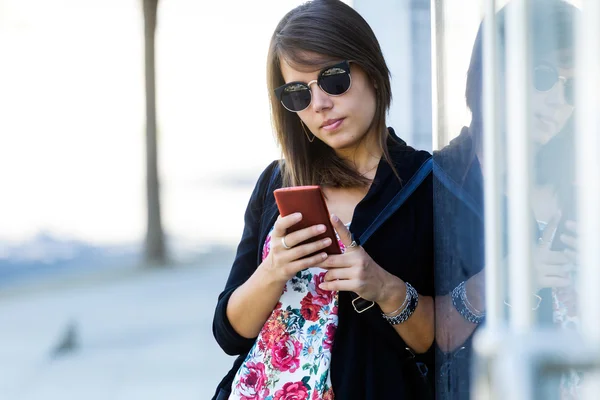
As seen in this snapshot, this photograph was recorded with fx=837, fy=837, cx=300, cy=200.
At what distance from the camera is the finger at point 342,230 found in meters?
1.59

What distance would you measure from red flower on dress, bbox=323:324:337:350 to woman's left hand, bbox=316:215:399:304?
0.11 m

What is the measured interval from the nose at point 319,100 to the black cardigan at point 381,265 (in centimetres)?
17

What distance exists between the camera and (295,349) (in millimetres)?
1688

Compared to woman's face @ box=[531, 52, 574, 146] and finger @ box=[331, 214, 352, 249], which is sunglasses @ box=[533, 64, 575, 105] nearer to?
woman's face @ box=[531, 52, 574, 146]

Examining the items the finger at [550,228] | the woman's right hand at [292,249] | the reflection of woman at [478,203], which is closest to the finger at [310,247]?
the woman's right hand at [292,249]

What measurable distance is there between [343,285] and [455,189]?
0.34 meters

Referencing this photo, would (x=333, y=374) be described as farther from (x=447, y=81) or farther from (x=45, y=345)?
(x=45, y=345)

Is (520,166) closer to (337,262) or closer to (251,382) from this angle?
(337,262)

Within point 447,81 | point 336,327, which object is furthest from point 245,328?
point 447,81

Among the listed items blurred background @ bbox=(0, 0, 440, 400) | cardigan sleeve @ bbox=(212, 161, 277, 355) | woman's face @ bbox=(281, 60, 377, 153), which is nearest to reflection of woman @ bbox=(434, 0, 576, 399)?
woman's face @ bbox=(281, 60, 377, 153)

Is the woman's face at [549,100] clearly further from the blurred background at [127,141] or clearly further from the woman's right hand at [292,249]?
the blurred background at [127,141]

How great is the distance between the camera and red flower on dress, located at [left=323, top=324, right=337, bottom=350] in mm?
1669

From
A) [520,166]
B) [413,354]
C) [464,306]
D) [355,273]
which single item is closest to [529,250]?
[520,166]

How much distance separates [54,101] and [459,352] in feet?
33.1
